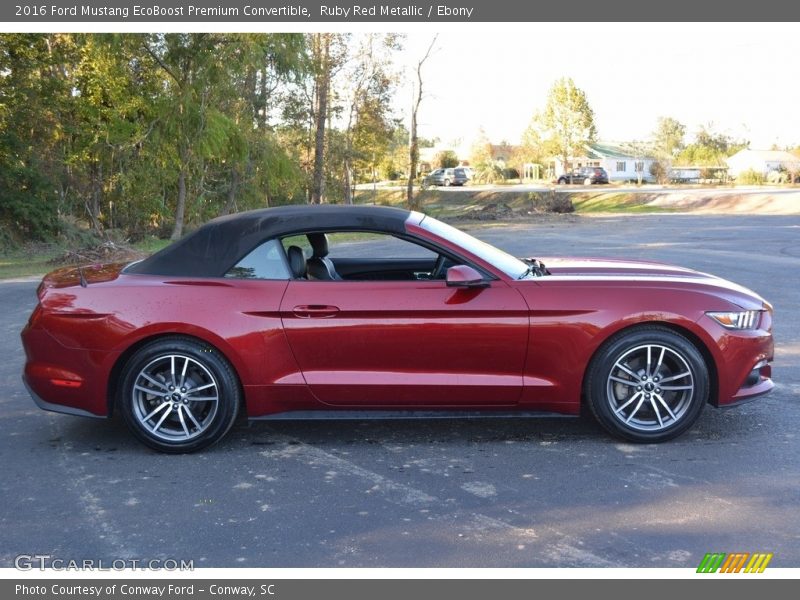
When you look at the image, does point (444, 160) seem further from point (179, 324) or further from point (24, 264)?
point (179, 324)

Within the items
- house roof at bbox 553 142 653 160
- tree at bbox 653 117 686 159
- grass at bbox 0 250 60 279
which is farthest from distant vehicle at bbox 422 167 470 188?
grass at bbox 0 250 60 279

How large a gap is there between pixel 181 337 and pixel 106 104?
69.9 feet

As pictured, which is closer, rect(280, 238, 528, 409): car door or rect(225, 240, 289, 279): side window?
rect(280, 238, 528, 409): car door

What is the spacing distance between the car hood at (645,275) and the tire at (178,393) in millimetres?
2314

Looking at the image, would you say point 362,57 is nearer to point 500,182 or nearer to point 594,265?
point 594,265

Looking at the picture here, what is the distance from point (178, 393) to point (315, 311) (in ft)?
3.36

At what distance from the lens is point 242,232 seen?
5.45 meters

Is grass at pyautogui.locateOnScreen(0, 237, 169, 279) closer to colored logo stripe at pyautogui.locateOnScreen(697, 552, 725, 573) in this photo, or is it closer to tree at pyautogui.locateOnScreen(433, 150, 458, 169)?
colored logo stripe at pyautogui.locateOnScreen(697, 552, 725, 573)

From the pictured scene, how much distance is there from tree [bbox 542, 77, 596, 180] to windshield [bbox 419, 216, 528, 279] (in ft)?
200

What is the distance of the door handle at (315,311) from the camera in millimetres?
5168

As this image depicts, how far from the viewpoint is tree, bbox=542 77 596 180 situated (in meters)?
63.7

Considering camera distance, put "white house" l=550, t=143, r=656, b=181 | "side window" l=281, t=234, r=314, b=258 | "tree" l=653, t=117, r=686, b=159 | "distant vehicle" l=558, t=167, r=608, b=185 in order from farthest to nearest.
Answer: "tree" l=653, t=117, r=686, b=159, "white house" l=550, t=143, r=656, b=181, "distant vehicle" l=558, t=167, r=608, b=185, "side window" l=281, t=234, r=314, b=258

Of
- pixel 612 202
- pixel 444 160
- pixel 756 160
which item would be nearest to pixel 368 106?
pixel 612 202

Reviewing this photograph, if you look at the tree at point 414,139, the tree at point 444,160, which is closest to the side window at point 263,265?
the tree at point 414,139
